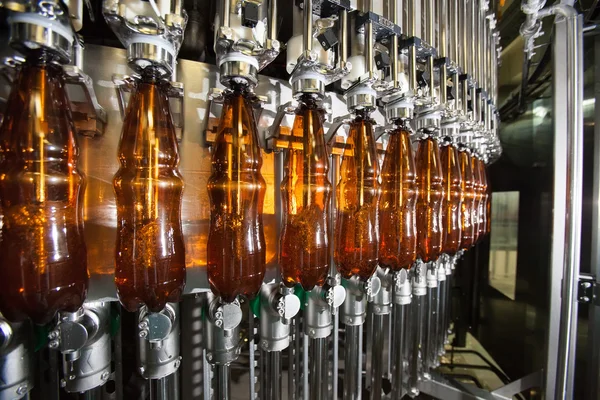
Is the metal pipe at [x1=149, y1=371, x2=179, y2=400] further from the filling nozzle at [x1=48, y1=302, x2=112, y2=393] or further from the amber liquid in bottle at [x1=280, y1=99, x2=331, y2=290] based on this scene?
the amber liquid in bottle at [x1=280, y1=99, x2=331, y2=290]

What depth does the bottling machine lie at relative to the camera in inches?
11.6

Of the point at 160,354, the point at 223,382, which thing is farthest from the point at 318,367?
the point at 160,354

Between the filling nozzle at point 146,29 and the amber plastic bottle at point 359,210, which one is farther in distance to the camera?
the amber plastic bottle at point 359,210

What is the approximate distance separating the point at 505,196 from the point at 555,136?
1.09m

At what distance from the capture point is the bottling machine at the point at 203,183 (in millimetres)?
295

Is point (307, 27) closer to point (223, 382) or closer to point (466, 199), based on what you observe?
point (223, 382)

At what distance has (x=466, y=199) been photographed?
0.85 m

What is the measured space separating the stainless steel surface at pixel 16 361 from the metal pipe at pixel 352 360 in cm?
55

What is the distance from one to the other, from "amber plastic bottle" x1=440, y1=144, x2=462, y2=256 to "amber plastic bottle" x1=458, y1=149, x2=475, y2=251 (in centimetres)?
7

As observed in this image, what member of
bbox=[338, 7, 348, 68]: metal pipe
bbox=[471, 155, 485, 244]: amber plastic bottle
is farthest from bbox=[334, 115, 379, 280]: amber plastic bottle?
bbox=[471, 155, 485, 244]: amber plastic bottle

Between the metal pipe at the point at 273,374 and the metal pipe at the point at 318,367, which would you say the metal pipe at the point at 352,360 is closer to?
the metal pipe at the point at 318,367

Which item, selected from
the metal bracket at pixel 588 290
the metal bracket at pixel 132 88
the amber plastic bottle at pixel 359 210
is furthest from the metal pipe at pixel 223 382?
the metal bracket at pixel 588 290

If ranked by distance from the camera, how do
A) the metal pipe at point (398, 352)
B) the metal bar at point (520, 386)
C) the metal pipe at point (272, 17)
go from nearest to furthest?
the metal pipe at point (272, 17) → the metal pipe at point (398, 352) → the metal bar at point (520, 386)

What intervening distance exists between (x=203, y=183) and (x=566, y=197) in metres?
1.04
